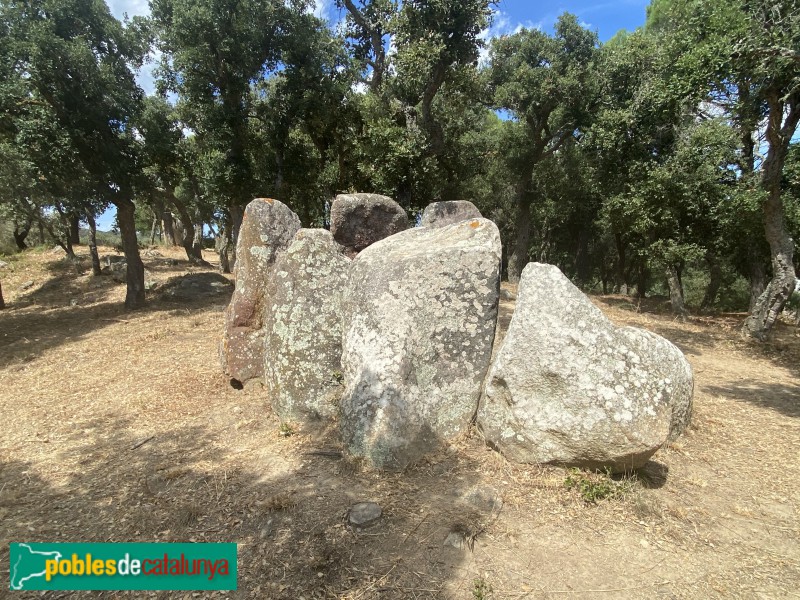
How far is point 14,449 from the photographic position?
536 centimetres

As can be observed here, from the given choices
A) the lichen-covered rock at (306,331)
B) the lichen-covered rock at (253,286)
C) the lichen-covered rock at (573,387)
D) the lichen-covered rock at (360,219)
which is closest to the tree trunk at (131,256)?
the lichen-covered rock at (253,286)

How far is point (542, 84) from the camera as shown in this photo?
17.1 meters

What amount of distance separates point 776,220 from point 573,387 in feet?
32.6

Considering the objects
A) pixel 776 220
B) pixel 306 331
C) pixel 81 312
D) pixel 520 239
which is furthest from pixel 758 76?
pixel 81 312

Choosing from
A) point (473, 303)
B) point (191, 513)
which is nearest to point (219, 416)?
point (191, 513)

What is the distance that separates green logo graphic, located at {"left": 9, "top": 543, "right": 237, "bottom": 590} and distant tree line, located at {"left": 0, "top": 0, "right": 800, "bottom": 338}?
1013cm

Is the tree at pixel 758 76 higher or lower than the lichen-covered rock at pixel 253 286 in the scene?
higher

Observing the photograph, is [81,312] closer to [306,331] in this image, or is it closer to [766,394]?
[306,331]

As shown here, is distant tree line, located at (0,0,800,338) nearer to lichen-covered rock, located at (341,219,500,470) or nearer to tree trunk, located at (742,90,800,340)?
tree trunk, located at (742,90,800,340)

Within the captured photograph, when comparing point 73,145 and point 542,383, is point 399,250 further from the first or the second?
point 73,145

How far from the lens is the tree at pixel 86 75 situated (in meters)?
11.1

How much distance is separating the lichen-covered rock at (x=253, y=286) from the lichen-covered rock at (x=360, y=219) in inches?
34.2

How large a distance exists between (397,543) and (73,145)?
13.5 metres

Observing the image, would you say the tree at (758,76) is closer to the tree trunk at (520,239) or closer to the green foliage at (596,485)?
the green foliage at (596,485)
